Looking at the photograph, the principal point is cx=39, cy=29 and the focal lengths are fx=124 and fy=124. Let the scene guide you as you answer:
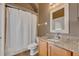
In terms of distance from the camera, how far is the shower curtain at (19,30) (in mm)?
1507

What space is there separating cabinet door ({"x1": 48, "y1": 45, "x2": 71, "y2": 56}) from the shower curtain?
252 millimetres

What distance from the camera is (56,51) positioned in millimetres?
1494

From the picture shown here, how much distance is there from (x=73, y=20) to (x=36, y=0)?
58cm

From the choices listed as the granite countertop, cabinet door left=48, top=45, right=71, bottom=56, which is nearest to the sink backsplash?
the granite countertop

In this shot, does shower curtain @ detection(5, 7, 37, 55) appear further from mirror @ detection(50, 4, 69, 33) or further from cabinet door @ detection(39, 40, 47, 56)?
mirror @ detection(50, 4, 69, 33)

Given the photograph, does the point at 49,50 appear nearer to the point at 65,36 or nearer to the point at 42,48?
the point at 42,48

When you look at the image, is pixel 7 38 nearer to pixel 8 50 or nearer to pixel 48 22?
pixel 8 50

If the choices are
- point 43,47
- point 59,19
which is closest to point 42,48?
point 43,47

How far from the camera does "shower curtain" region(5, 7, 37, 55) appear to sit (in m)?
1.51

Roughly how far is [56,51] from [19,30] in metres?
0.52

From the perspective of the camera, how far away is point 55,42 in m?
1.59

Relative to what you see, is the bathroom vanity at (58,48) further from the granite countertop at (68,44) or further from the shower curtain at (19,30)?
the shower curtain at (19,30)

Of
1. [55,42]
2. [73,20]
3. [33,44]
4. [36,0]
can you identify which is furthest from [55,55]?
[36,0]

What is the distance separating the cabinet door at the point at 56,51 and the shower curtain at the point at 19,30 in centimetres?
25
